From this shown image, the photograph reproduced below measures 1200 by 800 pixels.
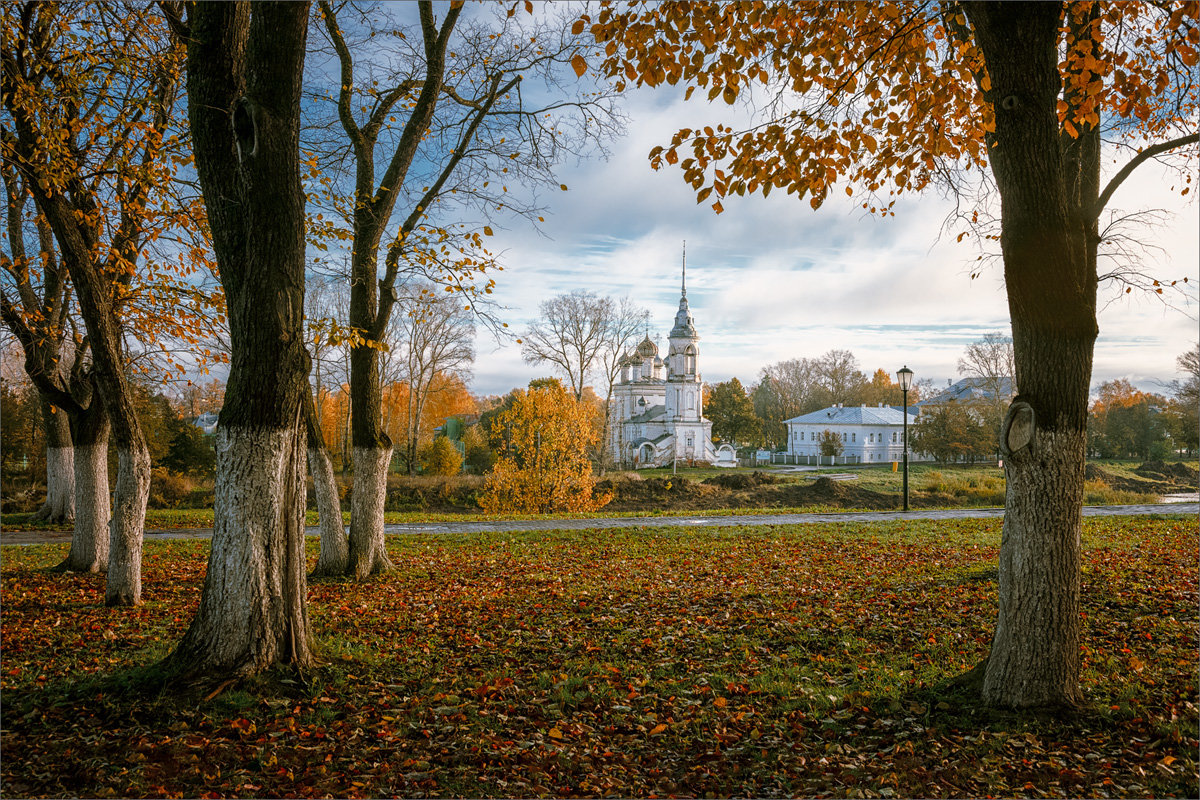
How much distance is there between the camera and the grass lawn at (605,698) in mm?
3436

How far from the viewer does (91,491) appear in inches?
324

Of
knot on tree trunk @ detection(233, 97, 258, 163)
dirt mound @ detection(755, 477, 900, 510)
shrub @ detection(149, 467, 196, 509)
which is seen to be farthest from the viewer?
dirt mound @ detection(755, 477, 900, 510)

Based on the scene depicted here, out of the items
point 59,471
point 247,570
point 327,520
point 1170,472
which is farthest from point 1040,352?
point 1170,472

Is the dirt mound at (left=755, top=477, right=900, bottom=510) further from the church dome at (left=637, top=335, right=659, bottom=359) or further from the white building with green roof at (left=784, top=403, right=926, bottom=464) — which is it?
the church dome at (left=637, top=335, right=659, bottom=359)

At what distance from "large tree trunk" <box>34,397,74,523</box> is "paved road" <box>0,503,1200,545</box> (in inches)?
32.2

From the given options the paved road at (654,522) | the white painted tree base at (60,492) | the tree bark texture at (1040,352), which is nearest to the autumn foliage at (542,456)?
the paved road at (654,522)

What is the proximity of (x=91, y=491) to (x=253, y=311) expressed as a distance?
576cm

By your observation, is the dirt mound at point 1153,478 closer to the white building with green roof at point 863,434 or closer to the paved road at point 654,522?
the paved road at point 654,522

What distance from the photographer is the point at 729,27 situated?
5398 millimetres

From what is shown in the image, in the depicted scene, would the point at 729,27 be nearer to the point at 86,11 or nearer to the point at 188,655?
the point at 188,655

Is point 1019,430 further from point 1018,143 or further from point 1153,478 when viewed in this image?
point 1153,478

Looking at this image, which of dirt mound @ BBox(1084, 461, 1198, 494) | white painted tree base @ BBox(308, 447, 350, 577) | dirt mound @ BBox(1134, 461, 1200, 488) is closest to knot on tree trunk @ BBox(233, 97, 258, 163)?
white painted tree base @ BBox(308, 447, 350, 577)

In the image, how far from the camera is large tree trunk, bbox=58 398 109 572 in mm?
8281

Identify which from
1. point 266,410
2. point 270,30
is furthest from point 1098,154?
point 266,410
